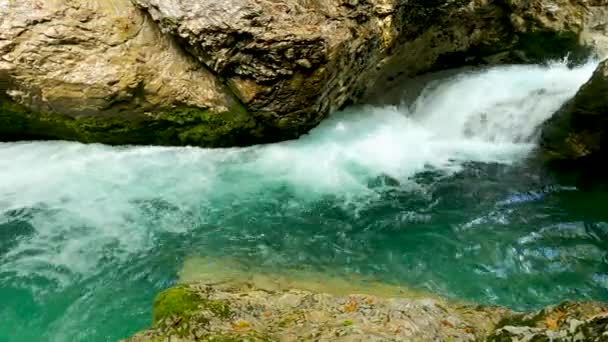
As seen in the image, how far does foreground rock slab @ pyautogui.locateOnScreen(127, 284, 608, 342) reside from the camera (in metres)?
4.04

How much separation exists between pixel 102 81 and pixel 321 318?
514cm

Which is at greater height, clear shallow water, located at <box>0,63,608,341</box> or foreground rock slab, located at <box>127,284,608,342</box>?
foreground rock slab, located at <box>127,284,608,342</box>

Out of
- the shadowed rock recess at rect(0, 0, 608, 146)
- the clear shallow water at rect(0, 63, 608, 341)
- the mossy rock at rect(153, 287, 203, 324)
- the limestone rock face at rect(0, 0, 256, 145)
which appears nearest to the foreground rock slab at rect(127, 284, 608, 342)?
the mossy rock at rect(153, 287, 203, 324)

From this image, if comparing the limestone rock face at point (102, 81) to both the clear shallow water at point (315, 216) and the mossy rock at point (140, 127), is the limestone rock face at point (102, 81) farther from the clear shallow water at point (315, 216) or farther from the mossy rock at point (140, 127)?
the clear shallow water at point (315, 216)

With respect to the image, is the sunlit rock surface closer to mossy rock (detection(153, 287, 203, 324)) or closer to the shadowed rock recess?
mossy rock (detection(153, 287, 203, 324))

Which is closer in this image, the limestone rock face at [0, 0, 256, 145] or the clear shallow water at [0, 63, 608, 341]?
the clear shallow water at [0, 63, 608, 341]

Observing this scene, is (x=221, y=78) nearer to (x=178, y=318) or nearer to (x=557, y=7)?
(x=178, y=318)

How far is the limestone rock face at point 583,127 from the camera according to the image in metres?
8.03

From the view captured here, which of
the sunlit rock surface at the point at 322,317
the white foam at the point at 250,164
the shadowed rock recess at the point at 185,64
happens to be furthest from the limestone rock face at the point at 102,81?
the sunlit rock surface at the point at 322,317

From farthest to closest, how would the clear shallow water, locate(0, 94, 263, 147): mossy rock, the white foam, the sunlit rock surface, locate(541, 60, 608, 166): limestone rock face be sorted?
locate(0, 94, 263, 147): mossy rock → locate(541, 60, 608, 166): limestone rock face → the white foam → the clear shallow water → the sunlit rock surface

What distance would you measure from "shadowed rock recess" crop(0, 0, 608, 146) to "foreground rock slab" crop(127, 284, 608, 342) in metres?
3.96

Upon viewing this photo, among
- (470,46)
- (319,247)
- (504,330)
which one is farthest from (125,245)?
(470,46)

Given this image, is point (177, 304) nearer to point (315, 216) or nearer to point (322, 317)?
point (322, 317)

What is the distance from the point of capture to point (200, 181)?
313 inches
